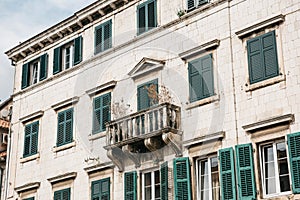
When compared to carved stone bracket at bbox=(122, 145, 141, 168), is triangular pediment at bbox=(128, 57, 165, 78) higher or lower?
higher

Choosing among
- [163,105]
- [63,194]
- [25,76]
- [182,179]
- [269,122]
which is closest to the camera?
[269,122]

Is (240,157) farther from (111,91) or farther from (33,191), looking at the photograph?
(33,191)

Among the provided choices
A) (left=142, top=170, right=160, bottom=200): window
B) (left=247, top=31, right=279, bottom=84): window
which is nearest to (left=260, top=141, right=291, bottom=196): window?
(left=247, top=31, right=279, bottom=84): window

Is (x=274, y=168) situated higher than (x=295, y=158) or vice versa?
(x=295, y=158)

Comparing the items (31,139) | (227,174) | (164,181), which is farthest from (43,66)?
(227,174)

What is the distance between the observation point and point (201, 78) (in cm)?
2106

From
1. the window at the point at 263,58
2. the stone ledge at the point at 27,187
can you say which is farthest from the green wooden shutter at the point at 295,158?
the stone ledge at the point at 27,187

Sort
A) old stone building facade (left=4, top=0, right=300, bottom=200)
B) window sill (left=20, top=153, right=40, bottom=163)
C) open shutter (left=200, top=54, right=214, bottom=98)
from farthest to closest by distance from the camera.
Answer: window sill (left=20, top=153, right=40, bottom=163), open shutter (left=200, top=54, right=214, bottom=98), old stone building facade (left=4, top=0, right=300, bottom=200)

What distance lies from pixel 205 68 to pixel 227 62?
0.95 m

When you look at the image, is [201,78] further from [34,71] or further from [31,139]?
[34,71]

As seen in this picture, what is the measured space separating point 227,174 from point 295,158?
257 cm

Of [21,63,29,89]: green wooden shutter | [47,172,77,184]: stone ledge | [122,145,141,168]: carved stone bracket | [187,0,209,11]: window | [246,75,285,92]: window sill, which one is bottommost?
[47,172,77,184]: stone ledge

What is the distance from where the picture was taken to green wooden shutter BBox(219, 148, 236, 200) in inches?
744

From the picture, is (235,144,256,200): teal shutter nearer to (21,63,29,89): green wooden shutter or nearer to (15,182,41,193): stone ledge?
(15,182,41,193): stone ledge
